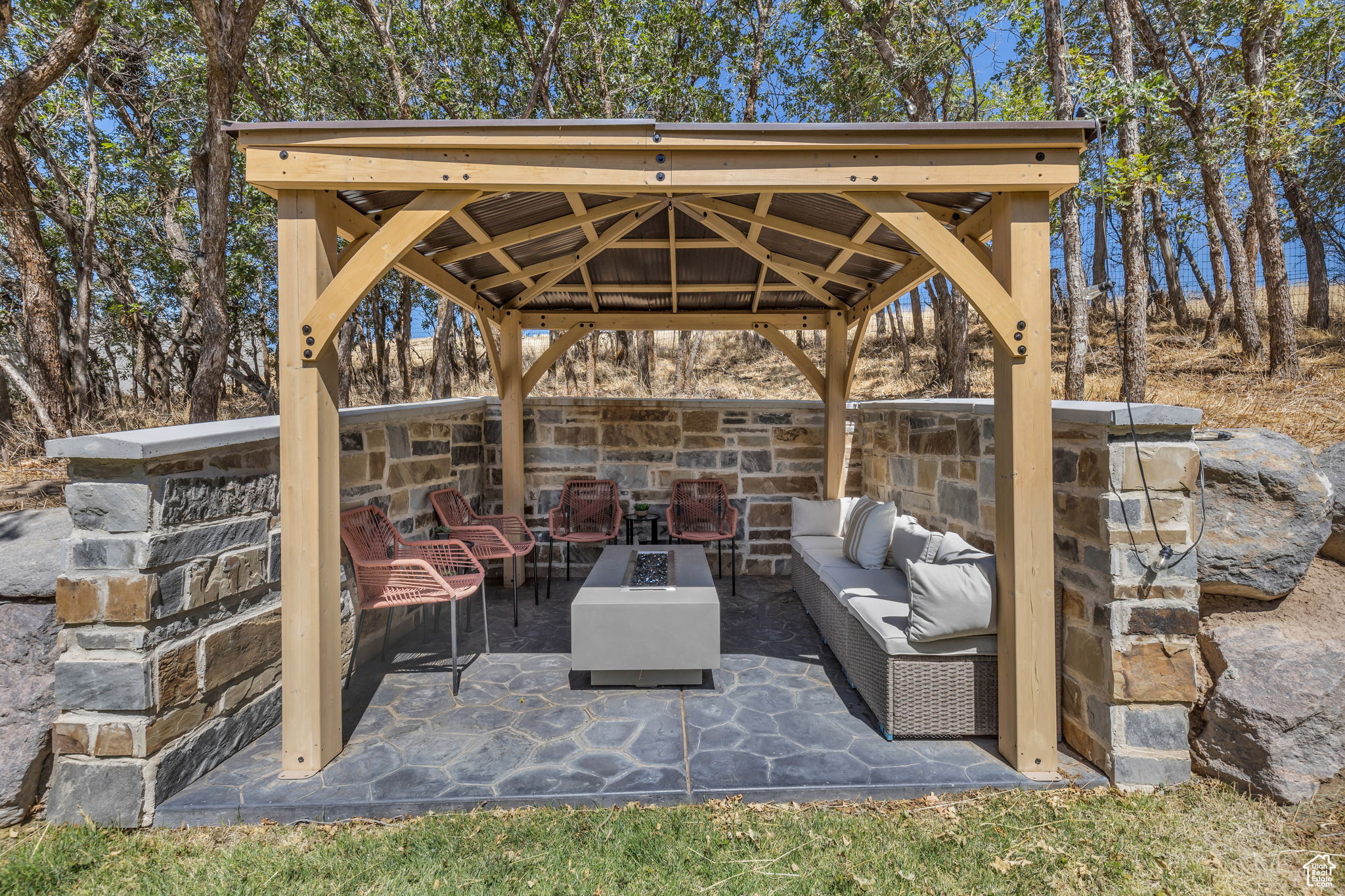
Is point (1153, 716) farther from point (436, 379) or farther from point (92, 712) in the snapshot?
point (436, 379)

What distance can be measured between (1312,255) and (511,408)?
40.1 ft

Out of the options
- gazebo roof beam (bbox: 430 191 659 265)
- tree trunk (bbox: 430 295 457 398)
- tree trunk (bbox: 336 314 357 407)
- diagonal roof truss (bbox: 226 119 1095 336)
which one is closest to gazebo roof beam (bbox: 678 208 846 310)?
diagonal roof truss (bbox: 226 119 1095 336)

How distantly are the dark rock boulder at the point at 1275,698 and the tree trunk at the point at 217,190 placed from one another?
7037 millimetres

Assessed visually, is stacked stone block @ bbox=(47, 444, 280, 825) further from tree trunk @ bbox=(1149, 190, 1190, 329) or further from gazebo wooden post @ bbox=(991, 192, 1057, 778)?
tree trunk @ bbox=(1149, 190, 1190, 329)

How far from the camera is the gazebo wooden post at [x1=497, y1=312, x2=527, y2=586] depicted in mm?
5266

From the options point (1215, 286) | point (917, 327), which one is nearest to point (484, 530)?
point (1215, 286)

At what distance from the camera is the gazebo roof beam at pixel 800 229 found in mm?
3166

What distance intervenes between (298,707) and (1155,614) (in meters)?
3.34

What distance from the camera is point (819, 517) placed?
16.2ft

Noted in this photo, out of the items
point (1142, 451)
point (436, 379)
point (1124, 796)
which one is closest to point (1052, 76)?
point (1142, 451)

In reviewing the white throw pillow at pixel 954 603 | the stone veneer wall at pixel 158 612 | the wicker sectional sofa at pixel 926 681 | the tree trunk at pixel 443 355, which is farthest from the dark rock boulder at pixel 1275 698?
the tree trunk at pixel 443 355

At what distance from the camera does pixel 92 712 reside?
87.4 inches

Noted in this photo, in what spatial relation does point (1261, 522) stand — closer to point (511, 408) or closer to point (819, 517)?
point (819, 517)

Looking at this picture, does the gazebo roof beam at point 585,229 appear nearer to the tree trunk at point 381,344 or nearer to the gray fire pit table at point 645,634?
the gray fire pit table at point 645,634
